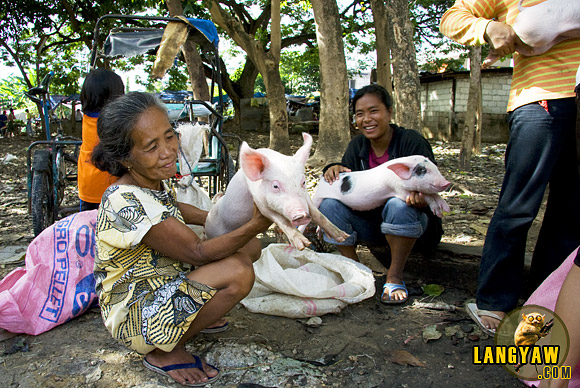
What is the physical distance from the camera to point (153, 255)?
6.78 ft

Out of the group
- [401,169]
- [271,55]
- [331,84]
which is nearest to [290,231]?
[401,169]

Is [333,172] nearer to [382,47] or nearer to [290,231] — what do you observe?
[290,231]

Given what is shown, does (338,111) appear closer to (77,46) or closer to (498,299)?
(498,299)

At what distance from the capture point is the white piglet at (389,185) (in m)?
2.80

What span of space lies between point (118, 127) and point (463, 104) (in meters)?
15.0

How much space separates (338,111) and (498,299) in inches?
209

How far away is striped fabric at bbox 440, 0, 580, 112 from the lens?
6.81ft

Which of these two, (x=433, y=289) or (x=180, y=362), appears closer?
(x=180, y=362)

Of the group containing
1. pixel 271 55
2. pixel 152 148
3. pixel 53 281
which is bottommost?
pixel 53 281

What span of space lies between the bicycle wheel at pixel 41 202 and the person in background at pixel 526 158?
3358mm

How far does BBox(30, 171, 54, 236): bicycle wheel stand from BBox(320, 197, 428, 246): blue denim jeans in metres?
2.38

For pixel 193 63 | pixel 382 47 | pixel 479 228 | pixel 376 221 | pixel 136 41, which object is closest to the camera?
pixel 376 221

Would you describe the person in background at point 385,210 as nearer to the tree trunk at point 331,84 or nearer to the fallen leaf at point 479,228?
the fallen leaf at point 479,228

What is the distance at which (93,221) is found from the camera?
279 cm
